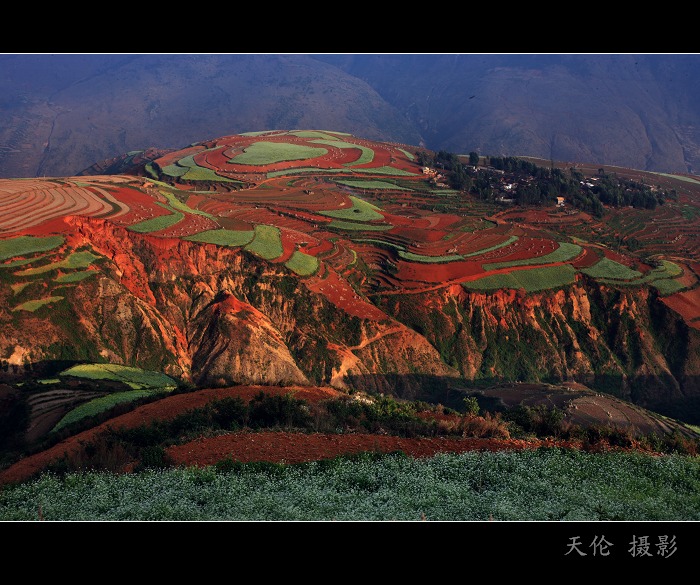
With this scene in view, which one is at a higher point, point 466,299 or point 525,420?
point 525,420

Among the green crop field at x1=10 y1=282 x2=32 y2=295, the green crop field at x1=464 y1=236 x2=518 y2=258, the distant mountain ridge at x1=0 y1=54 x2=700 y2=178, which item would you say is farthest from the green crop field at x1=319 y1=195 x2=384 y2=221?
the distant mountain ridge at x1=0 y1=54 x2=700 y2=178

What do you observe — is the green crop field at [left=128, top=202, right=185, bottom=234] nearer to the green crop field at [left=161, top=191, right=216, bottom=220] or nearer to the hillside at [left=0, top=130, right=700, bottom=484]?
the hillside at [left=0, top=130, right=700, bottom=484]

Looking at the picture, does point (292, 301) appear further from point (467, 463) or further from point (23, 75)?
point (23, 75)

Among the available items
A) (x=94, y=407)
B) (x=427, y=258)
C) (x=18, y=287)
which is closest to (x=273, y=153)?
(x=427, y=258)

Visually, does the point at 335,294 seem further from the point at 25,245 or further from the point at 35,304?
the point at 25,245

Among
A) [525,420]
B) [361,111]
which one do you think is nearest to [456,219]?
[525,420]

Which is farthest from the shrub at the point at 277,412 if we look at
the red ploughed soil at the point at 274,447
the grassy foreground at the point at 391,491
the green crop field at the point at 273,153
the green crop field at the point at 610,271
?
the green crop field at the point at 273,153
